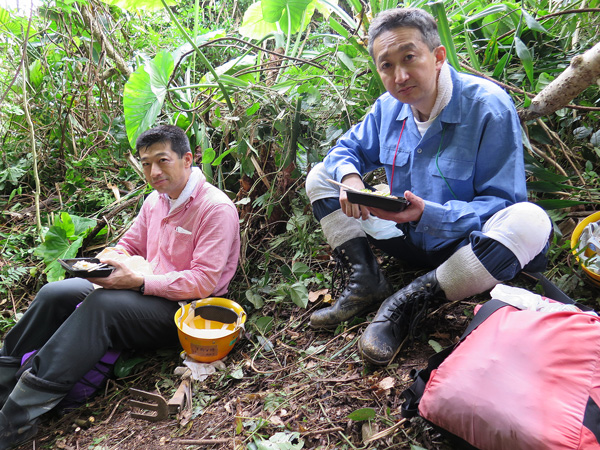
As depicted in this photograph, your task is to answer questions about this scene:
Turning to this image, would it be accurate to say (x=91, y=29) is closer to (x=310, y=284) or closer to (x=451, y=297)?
(x=310, y=284)

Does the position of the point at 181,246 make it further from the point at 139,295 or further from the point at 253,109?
the point at 253,109

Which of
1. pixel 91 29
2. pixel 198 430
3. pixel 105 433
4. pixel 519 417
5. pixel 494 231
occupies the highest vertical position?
pixel 91 29

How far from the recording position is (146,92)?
8.59ft

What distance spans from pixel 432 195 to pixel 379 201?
37 centimetres

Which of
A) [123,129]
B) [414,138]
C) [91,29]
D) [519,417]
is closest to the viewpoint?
[519,417]

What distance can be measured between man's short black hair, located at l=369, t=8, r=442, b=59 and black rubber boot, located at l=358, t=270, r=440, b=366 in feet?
2.78

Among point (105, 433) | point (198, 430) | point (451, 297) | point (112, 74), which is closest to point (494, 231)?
point (451, 297)

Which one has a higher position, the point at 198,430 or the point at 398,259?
the point at 398,259

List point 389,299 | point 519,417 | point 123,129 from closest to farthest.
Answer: point 519,417, point 389,299, point 123,129

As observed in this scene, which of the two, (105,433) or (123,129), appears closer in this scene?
(105,433)

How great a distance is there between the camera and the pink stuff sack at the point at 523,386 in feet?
3.31

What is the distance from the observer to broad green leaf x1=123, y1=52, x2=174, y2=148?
2.56 metres

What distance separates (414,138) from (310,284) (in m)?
0.88

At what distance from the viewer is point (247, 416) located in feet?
5.17
